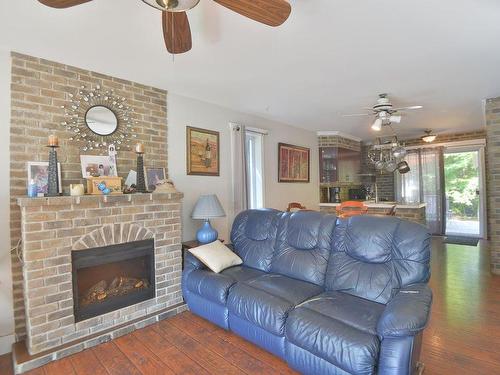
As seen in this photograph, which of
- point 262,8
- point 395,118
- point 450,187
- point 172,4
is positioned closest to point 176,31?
point 172,4

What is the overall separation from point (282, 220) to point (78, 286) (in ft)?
→ 6.60

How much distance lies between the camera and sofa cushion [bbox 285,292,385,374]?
61.7 inches

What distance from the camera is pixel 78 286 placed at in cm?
250

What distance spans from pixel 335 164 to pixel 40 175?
211 inches

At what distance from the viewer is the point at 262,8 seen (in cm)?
145

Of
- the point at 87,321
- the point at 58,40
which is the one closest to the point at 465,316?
the point at 87,321

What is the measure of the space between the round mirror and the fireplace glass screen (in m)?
1.19

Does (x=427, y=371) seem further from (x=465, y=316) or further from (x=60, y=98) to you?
(x=60, y=98)

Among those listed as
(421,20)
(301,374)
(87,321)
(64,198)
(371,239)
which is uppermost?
(421,20)

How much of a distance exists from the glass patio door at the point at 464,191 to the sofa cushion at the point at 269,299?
604 centimetres

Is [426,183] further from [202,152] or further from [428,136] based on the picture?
[202,152]

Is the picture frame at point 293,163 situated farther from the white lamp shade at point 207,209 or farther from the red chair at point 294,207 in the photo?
the white lamp shade at point 207,209

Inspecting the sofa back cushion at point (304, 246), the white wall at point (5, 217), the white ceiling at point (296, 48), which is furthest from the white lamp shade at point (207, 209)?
the white wall at point (5, 217)

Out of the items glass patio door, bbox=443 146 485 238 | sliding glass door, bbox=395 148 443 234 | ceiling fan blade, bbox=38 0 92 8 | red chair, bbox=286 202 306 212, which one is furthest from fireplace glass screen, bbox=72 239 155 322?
glass patio door, bbox=443 146 485 238
